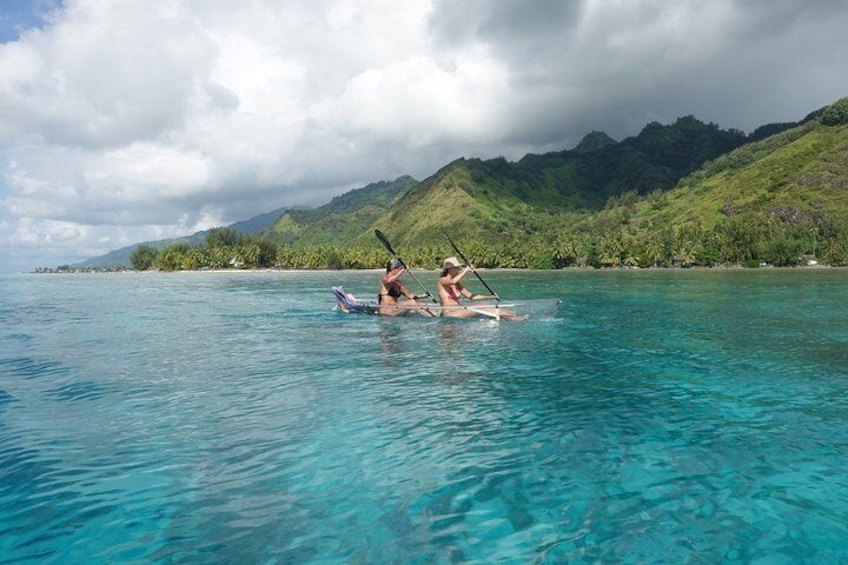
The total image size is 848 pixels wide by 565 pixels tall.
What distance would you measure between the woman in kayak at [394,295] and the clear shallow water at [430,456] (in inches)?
414

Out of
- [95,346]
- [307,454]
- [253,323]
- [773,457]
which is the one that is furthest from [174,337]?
[773,457]

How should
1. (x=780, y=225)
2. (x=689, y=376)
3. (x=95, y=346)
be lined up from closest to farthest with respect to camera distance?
(x=689, y=376) < (x=95, y=346) < (x=780, y=225)

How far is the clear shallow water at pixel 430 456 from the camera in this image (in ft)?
23.7

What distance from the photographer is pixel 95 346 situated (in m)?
25.2

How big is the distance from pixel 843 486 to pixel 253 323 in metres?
32.1

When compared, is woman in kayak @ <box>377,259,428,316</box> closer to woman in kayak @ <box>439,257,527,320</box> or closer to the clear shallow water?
woman in kayak @ <box>439,257,527,320</box>

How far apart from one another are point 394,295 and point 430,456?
80.0 ft

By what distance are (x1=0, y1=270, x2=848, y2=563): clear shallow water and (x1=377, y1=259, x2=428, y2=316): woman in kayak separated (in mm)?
10503

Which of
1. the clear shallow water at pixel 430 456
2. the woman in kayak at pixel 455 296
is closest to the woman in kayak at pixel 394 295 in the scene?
the woman in kayak at pixel 455 296

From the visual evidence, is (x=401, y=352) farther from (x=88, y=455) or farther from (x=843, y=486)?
(x=843, y=486)

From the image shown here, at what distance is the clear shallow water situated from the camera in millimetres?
7219

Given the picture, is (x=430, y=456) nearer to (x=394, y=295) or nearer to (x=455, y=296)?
(x=455, y=296)

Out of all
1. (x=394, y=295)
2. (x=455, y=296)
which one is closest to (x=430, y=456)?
(x=455, y=296)

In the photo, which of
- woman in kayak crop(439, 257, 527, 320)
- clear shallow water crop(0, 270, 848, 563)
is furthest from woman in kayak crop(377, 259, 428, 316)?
clear shallow water crop(0, 270, 848, 563)
